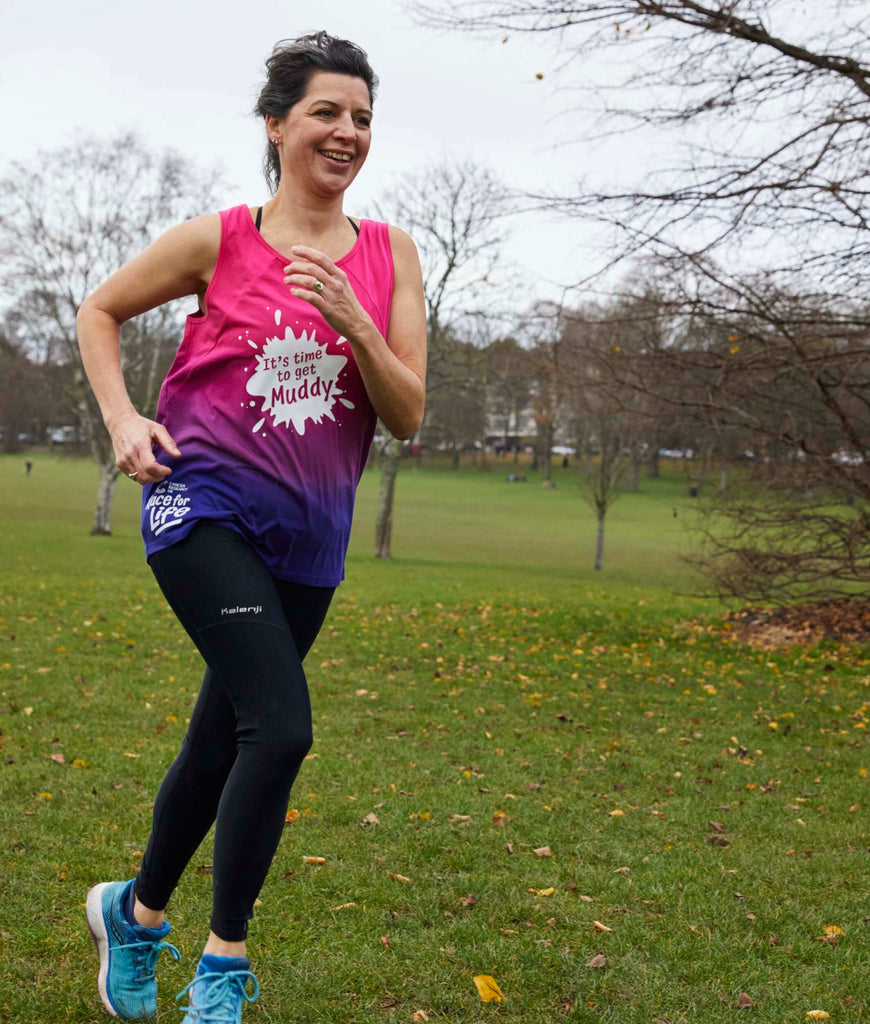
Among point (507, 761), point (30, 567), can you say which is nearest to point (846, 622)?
point (507, 761)

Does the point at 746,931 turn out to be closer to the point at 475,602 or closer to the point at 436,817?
the point at 436,817

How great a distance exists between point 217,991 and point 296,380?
1.36 metres

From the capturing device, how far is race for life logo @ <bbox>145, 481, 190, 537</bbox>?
242 centimetres

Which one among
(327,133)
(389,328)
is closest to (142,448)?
(389,328)

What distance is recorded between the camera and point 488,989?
9.75 ft

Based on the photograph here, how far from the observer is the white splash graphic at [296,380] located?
246cm

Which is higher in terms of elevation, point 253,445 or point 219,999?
point 253,445

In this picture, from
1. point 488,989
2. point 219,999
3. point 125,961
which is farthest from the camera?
point 488,989

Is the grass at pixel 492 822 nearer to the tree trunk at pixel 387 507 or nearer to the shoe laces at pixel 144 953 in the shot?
the shoe laces at pixel 144 953

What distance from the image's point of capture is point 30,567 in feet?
64.7

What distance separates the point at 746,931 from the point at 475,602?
11503 millimetres

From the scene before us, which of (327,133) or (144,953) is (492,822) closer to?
(144,953)

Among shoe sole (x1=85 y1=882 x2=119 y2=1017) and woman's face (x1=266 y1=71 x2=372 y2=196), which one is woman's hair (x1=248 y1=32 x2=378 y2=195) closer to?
woman's face (x1=266 y1=71 x2=372 y2=196)

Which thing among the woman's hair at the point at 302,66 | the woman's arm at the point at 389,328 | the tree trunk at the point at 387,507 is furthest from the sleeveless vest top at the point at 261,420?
the tree trunk at the point at 387,507
